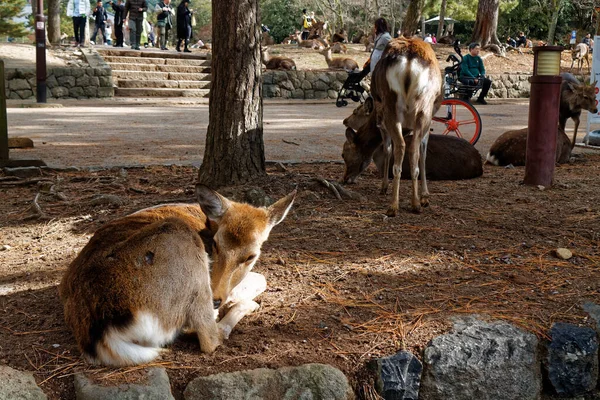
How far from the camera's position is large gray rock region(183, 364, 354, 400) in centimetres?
341

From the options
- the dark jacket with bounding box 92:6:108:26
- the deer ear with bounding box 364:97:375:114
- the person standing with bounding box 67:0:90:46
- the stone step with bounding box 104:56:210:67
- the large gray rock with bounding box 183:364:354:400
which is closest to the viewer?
the large gray rock with bounding box 183:364:354:400

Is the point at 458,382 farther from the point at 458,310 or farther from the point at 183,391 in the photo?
the point at 183,391

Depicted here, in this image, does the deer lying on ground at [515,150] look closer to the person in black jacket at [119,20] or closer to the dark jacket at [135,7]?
the dark jacket at [135,7]

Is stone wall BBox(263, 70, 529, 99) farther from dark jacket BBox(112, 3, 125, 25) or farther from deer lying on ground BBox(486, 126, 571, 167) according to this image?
deer lying on ground BBox(486, 126, 571, 167)

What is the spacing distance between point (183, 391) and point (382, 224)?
3.06 metres

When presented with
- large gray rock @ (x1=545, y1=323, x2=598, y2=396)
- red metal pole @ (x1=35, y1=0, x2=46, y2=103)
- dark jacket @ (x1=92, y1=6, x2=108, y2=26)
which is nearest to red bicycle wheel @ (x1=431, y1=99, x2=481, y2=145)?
large gray rock @ (x1=545, y1=323, x2=598, y2=396)

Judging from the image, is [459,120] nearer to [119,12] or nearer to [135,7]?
[135,7]

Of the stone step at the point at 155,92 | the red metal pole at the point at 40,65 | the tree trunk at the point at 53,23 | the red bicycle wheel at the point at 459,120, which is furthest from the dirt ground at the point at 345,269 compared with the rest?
the tree trunk at the point at 53,23

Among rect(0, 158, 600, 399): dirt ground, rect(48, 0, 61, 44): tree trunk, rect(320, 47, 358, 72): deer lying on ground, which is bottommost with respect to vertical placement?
rect(0, 158, 600, 399): dirt ground

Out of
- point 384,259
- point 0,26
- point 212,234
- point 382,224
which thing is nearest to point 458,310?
point 384,259

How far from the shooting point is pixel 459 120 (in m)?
13.4

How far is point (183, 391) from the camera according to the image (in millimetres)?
3428

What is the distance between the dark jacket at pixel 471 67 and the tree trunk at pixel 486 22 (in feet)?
39.1

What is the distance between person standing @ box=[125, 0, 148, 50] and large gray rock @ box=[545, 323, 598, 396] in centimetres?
2538
